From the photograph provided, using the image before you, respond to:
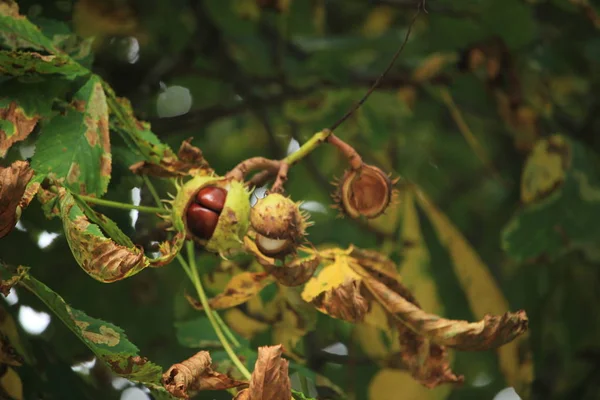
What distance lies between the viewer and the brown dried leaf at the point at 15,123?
102 centimetres

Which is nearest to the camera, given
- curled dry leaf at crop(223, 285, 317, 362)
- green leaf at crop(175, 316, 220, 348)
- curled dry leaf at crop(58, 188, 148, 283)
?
curled dry leaf at crop(58, 188, 148, 283)

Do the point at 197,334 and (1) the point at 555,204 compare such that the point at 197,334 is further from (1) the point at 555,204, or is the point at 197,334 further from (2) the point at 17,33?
(1) the point at 555,204

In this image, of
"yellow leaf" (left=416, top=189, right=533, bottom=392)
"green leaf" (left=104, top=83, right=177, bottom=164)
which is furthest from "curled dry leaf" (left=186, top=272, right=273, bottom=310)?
"yellow leaf" (left=416, top=189, right=533, bottom=392)

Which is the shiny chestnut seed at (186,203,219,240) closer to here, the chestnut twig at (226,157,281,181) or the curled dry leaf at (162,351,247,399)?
the chestnut twig at (226,157,281,181)

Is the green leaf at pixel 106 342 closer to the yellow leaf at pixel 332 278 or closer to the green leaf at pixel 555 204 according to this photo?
the yellow leaf at pixel 332 278

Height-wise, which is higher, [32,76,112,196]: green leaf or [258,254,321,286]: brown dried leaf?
[32,76,112,196]: green leaf

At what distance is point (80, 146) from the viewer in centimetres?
104

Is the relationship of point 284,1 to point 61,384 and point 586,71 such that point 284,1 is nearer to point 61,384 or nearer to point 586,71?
point 586,71

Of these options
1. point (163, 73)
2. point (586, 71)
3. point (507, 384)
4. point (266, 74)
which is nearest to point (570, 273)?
point (507, 384)

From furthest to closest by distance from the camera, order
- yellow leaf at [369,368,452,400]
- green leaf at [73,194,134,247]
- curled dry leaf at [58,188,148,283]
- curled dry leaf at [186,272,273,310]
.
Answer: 1. yellow leaf at [369,368,452,400]
2. curled dry leaf at [186,272,273,310]
3. green leaf at [73,194,134,247]
4. curled dry leaf at [58,188,148,283]

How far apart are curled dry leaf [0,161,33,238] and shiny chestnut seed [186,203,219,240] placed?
241 millimetres

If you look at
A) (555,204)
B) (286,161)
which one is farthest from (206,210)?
(555,204)

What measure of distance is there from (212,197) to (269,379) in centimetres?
27

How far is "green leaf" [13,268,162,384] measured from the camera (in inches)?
35.7
